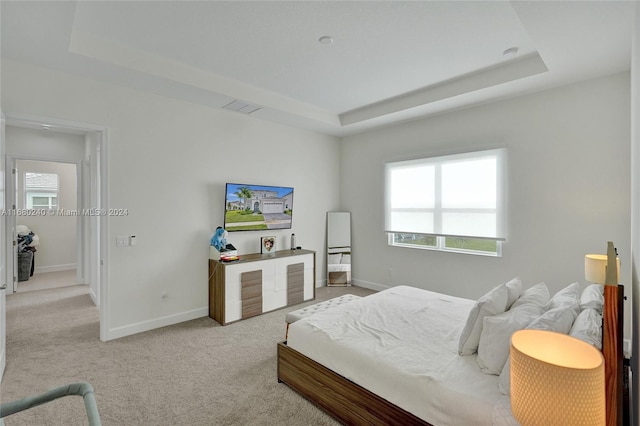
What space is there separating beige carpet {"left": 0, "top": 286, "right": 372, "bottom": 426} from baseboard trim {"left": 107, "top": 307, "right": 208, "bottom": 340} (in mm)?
97

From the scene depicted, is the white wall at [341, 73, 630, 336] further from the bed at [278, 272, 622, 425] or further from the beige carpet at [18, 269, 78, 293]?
the beige carpet at [18, 269, 78, 293]

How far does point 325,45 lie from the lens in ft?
9.48

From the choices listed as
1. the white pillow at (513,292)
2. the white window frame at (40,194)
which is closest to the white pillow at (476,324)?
the white pillow at (513,292)

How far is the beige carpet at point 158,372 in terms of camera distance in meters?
2.15

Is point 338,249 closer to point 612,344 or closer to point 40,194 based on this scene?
point 612,344

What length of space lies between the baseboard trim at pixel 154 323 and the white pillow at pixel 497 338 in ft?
11.3

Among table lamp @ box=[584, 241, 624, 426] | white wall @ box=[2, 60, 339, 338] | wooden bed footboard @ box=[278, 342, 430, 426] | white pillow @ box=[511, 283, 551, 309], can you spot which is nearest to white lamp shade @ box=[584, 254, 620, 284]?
white pillow @ box=[511, 283, 551, 309]

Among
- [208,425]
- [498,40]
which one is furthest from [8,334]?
[498,40]

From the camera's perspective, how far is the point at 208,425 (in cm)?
204

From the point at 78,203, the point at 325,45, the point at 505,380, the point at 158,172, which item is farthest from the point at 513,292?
the point at 78,203

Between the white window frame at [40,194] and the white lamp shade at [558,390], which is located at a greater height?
the white window frame at [40,194]

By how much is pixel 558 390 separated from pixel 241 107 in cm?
410

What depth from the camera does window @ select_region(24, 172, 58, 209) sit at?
644cm

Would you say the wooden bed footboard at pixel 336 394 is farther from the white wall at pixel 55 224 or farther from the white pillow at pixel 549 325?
the white wall at pixel 55 224
